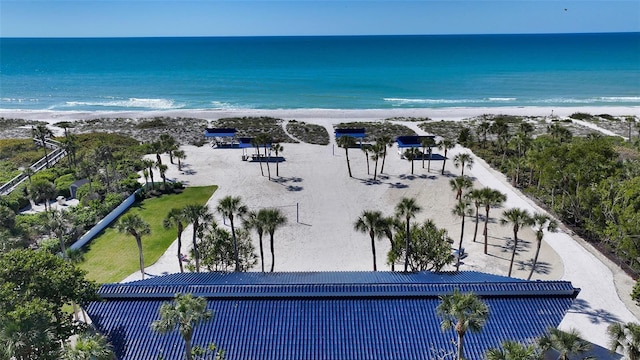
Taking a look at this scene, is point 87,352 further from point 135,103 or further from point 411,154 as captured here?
point 135,103

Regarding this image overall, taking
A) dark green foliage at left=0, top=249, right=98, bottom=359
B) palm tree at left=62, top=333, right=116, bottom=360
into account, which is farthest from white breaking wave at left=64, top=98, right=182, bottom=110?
palm tree at left=62, top=333, right=116, bottom=360

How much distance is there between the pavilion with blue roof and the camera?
65.7 ft

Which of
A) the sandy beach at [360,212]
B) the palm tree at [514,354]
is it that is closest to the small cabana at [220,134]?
the sandy beach at [360,212]

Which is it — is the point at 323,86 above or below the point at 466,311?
above

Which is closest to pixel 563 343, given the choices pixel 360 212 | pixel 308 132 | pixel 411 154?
pixel 360 212

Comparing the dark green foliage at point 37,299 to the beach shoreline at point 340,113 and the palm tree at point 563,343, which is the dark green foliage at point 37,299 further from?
the beach shoreline at point 340,113

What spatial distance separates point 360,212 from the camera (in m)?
44.3

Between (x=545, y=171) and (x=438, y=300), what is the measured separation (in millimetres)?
23778

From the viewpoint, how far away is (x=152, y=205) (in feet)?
154

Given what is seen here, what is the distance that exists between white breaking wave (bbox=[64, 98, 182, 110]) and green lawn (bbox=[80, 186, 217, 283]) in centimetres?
6894

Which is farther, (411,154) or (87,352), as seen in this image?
(411,154)

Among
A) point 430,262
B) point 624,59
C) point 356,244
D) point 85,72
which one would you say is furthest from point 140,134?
point 624,59

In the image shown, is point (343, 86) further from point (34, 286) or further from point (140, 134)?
point (34, 286)

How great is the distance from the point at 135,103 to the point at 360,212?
287 ft
